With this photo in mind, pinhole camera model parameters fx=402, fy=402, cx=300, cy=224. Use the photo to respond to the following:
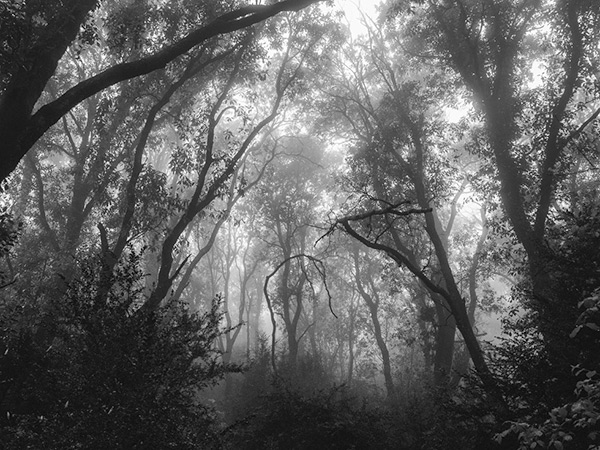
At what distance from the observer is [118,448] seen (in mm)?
4047

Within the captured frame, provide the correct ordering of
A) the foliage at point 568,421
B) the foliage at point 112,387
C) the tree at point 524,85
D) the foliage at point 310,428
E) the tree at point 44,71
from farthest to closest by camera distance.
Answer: the tree at point 524,85, the foliage at point 310,428, the tree at point 44,71, the foliage at point 112,387, the foliage at point 568,421

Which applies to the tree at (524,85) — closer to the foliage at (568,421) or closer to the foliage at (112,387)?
the foliage at (568,421)

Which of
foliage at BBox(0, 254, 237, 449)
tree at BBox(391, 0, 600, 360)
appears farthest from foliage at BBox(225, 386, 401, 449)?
tree at BBox(391, 0, 600, 360)

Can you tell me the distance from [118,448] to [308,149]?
2217 cm

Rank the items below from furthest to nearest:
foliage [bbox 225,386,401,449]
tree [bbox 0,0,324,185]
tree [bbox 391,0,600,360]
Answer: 1. tree [bbox 391,0,600,360]
2. foliage [bbox 225,386,401,449]
3. tree [bbox 0,0,324,185]

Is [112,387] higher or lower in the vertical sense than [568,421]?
higher

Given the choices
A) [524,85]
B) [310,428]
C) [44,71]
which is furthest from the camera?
[524,85]

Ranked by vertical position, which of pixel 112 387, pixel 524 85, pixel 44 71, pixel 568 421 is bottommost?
pixel 568 421

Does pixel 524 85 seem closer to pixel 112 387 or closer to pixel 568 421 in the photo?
pixel 568 421

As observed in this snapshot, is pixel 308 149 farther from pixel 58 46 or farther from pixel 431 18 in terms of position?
pixel 58 46

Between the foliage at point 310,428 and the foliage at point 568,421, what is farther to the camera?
the foliage at point 310,428

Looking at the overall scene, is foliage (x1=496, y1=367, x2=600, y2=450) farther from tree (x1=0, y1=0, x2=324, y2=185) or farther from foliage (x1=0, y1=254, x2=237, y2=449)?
tree (x1=0, y1=0, x2=324, y2=185)

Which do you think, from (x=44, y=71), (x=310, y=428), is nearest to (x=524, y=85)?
(x=310, y=428)

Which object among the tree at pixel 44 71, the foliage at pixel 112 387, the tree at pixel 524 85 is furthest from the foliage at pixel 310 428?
the tree at pixel 44 71
